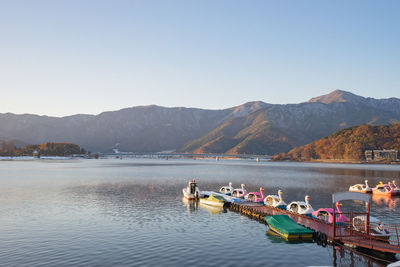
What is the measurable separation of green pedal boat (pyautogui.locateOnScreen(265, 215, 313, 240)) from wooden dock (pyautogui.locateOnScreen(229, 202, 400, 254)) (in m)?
2.17

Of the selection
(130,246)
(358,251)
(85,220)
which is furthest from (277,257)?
(85,220)

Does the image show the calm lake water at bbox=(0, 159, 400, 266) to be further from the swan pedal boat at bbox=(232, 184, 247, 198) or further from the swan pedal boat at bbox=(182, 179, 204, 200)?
the swan pedal boat at bbox=(232, 184, 247, 198)

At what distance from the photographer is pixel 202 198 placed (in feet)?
227

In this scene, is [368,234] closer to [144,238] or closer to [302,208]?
[302,208]

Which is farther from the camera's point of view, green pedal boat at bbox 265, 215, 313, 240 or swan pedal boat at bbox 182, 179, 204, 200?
swan pedal boat at bbox 182, 179, 204, 200

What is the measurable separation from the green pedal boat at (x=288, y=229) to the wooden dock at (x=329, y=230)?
2174mm

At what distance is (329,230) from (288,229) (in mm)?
5027

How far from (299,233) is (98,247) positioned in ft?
71.7

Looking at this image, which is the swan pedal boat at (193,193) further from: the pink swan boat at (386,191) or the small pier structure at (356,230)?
the pink swan boat at (386,191)

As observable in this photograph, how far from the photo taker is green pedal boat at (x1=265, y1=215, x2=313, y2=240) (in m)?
36.3

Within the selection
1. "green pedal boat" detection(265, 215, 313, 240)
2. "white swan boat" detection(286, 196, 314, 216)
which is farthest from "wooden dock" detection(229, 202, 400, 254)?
"green pedal boat" detection(265, 215, 313, 240)

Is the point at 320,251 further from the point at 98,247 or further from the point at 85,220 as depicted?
the point at 85,220

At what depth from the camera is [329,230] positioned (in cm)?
3791

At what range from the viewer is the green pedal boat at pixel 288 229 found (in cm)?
3631
